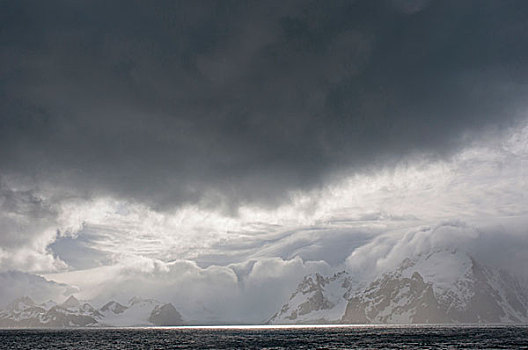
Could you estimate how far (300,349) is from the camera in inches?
5226

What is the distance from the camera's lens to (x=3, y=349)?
153 meters

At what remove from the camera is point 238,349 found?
454ft

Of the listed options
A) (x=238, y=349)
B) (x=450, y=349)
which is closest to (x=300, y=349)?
(x=238, y=349)

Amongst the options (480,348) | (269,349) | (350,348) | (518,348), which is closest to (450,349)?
(480,348)

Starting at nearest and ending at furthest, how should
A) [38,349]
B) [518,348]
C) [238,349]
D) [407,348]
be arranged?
[518,348], [407,348], [238,349], [38,349]

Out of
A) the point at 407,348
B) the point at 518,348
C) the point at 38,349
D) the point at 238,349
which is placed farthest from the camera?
the point at 38,349

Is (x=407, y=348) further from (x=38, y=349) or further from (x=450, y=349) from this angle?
(x=38, y=349)

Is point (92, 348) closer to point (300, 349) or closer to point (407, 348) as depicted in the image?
point (300, 349)

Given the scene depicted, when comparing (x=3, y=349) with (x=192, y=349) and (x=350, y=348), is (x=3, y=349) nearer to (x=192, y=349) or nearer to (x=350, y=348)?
(x=192, y=349)

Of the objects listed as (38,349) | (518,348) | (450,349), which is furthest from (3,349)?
(518,348)

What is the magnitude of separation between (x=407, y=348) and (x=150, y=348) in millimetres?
74103

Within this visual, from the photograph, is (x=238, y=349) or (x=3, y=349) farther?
(x=3, y=349)

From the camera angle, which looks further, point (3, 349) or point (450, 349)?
point (3, 349)

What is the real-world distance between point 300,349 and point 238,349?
18081 mm
